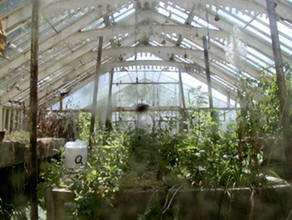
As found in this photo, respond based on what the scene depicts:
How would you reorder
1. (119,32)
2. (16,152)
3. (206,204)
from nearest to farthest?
(206,204) → (16,152) → (119,32)

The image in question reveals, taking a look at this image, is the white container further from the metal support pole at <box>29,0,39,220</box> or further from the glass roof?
the glass roof

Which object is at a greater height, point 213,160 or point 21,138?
point 21,138

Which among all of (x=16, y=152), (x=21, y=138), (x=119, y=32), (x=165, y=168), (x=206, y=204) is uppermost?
(x=119, y=32)

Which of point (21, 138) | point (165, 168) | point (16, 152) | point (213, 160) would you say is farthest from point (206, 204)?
point (21, 138)

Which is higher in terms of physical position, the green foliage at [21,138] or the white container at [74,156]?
the green foliage at [21,138]

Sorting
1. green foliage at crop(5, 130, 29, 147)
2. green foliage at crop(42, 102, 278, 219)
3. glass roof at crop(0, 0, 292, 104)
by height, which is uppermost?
glass roof at crop(0, 0, 292, 104)

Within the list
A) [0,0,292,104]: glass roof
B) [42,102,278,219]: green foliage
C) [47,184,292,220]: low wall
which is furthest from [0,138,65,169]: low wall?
[0,0,292,104]: glass roof

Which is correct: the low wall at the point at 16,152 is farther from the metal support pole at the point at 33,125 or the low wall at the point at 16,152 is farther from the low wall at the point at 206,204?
the low wall at the point at 206,204

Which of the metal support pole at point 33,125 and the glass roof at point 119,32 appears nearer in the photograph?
the metal support pole at point 33,125

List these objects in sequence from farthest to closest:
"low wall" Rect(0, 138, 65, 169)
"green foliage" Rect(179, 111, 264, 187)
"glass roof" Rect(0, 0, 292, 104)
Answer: "glass roof" Rect(0, 0, 292, 104), "low wall" Rect(0, 138, 65, 169), "green foliage" Rect(179, 111, 264, 187)

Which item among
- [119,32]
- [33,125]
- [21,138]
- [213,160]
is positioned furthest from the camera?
[119,32]

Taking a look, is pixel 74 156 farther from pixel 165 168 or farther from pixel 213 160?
pixel 213 160

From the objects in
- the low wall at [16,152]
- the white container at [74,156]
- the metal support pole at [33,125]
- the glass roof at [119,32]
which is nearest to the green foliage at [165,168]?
the metal support pole at [33,125]

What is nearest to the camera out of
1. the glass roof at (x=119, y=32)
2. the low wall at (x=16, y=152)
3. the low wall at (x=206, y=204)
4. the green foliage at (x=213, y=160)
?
the low wall at (x=206, y=204)
